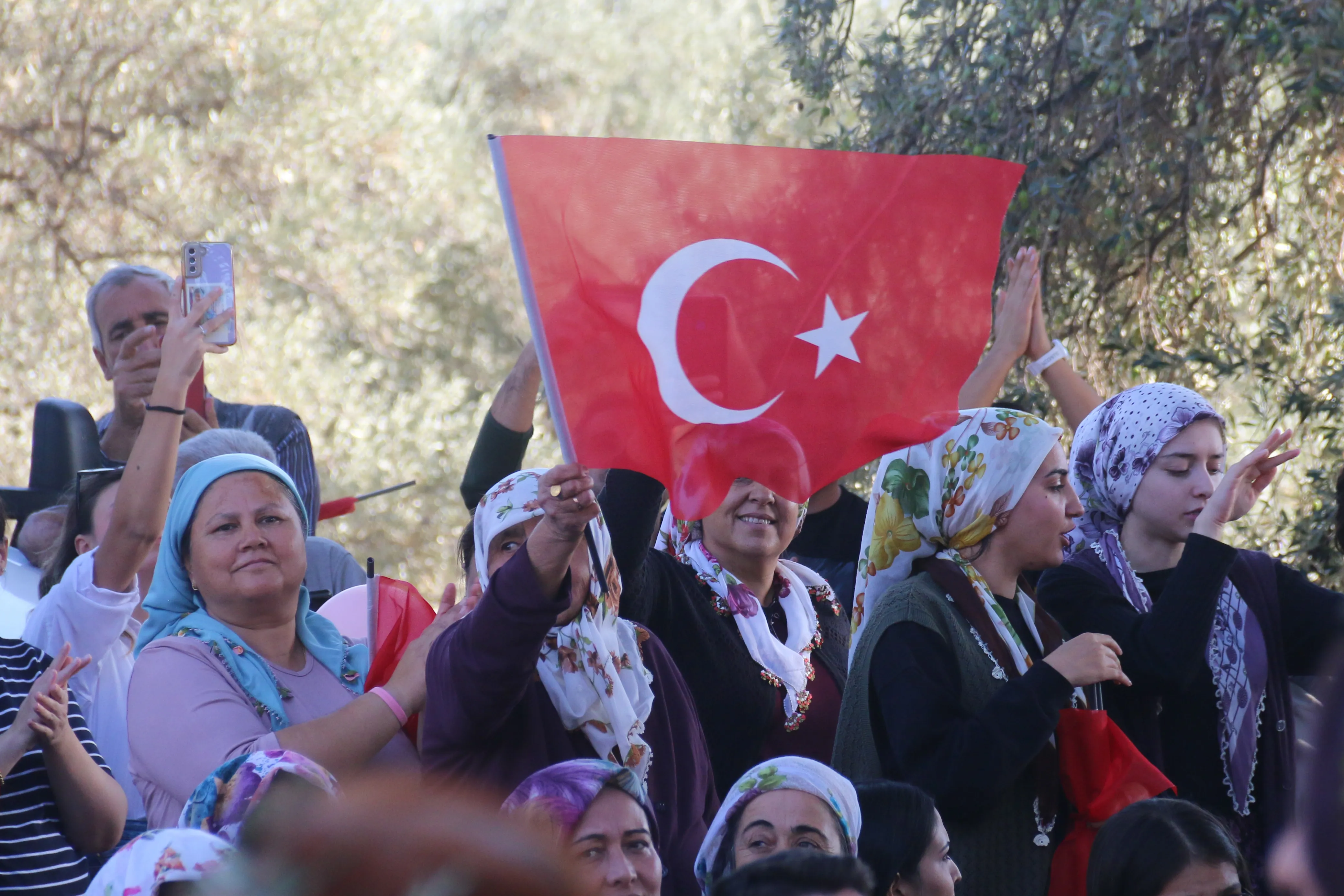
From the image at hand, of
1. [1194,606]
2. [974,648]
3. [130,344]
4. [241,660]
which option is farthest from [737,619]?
[130,344]

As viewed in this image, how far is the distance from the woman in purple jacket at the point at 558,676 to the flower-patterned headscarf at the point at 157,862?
0.82 metres

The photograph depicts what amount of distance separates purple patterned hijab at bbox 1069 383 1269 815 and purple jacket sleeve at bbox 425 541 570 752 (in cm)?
150

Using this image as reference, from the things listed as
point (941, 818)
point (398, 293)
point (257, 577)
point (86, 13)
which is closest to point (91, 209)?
point (86, 13)

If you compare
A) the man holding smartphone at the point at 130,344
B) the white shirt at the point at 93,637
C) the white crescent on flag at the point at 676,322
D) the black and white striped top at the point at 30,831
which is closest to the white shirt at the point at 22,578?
the man holding smartphone at the point at 130,344

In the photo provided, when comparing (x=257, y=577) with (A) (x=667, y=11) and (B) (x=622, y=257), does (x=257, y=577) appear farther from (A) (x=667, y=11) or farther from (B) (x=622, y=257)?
(A) (x=667, y=11)

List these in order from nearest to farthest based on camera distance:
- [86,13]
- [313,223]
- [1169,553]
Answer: [1169,553] → [86,13] → [313,223]

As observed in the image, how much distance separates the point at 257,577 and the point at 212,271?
1.18 metres

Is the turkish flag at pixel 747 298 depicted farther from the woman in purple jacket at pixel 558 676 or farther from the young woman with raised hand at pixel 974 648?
the young woman with raised hand at pixel 974 648

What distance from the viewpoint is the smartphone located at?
416 cm

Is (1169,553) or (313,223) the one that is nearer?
(1169,553)

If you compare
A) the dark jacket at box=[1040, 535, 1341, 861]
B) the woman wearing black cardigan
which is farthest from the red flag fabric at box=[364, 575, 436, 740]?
the dark jacket at box=[1040, 535, 1341, 861]

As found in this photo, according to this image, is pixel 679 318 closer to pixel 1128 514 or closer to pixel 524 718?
pixel 524 718

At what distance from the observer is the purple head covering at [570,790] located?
2928 mm

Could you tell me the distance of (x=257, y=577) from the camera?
11.4 ft
